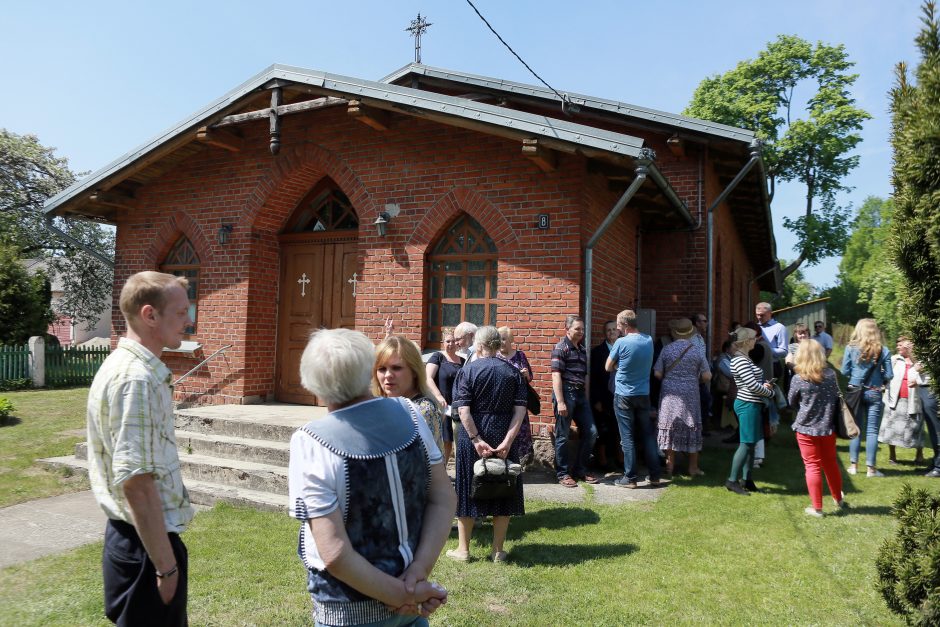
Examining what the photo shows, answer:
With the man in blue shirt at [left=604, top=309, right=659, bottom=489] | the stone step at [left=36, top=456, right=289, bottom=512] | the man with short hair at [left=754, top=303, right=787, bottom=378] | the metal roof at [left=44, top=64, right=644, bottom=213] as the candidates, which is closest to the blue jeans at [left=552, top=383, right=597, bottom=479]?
the man in blue shirt at [left=604, top=309, right=659, bottom=489]

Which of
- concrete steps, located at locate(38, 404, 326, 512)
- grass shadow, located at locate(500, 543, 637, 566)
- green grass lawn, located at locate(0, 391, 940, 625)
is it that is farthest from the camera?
concrete steps, located at locate(38, 404, 326, 512)

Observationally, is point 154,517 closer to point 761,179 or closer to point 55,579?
point 55,579

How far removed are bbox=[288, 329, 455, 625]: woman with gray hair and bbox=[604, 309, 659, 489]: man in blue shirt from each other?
195 inches

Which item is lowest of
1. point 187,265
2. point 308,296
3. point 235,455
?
point 235,455

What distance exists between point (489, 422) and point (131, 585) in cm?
286

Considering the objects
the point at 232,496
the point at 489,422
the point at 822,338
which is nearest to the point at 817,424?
the point at 489,422

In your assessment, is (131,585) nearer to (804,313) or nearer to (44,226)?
(804,313)

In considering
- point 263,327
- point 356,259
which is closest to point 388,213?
point 356,259

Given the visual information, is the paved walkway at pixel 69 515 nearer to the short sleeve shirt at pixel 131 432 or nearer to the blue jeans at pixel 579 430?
the blue jeans at pixel 579 430

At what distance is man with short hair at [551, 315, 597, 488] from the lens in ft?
21.8

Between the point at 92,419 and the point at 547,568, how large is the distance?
130 inches

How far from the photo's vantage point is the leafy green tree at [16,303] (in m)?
17.0

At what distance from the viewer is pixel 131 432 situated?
83.4 inches

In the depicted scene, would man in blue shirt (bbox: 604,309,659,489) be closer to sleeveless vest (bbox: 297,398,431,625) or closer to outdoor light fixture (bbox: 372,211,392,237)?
outdoor light fixture (bbox: 372,211,392,237)
